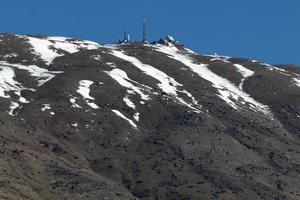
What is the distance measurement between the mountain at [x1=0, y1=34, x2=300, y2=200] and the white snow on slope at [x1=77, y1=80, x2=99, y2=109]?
319 mm

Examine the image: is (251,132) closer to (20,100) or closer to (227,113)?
(227,113)

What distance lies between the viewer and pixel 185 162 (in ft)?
456

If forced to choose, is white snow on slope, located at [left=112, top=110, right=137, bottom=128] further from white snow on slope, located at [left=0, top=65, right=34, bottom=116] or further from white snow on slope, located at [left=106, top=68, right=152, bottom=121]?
white snow on slope, located at [left=0, top=65, right=34, bottom=116]

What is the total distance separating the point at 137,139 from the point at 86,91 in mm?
29143

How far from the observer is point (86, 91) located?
173 metres

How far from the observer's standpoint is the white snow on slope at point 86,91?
164 metres

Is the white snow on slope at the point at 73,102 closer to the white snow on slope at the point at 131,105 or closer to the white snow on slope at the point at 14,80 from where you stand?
the white snow on slope at the point at 14,80

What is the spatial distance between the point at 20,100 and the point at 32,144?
2899 cm

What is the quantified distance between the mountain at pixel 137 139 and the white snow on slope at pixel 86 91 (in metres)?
0.32

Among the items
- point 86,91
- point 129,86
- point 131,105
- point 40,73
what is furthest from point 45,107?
point 40,73

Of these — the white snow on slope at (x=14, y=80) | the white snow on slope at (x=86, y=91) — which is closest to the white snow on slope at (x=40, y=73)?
the white snow on slope at (x=14, y=80)

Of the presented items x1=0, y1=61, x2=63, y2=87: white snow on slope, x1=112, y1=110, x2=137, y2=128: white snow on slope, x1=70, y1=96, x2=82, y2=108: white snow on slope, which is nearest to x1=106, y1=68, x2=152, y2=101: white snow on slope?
x1=112, y1=110, x2=137, y2=128: white snow on slope

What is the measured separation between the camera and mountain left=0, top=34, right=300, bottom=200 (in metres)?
121

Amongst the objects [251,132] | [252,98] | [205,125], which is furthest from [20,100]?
[252,98]
